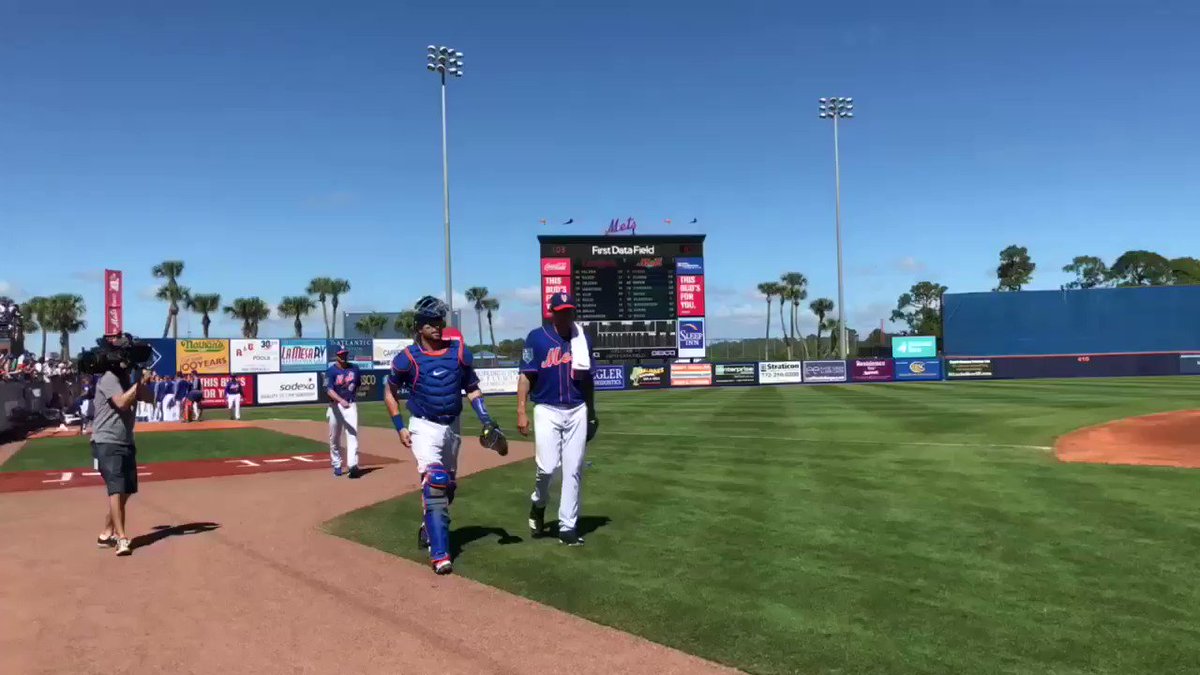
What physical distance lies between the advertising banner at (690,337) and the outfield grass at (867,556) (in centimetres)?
2897

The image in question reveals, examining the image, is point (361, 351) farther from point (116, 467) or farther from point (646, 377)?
point (116, 467)

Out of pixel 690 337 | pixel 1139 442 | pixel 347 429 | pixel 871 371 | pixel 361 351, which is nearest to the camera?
pixel 347 429

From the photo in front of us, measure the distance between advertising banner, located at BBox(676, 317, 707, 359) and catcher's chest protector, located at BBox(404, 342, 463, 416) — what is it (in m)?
35.6

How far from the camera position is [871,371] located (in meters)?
44.8

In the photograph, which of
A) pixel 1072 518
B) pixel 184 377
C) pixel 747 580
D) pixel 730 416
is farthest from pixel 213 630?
pixel 184 377

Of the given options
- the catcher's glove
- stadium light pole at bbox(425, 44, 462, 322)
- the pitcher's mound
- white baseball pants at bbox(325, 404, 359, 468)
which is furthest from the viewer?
stadium light pole at bbox(425, 44, 462, 322)

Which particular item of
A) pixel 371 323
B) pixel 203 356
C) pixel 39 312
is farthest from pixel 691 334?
pixel 39 312

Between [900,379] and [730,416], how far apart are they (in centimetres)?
2786

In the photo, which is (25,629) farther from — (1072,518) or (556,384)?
(1072,518)

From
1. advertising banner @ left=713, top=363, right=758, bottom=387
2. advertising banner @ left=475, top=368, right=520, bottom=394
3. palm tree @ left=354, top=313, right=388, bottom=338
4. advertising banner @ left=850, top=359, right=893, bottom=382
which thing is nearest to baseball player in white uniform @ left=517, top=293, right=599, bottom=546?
advertising banner @ left=475, top=368, right=520, bottom=394

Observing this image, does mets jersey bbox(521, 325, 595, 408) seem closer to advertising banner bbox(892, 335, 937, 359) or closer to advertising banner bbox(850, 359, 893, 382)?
advertising banner bbox(850, 359, 893, 382)

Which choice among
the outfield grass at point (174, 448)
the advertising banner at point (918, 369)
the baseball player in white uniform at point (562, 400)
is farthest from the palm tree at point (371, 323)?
the baseball player in white uniform at point (562, 400)

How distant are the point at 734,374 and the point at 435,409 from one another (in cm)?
3946

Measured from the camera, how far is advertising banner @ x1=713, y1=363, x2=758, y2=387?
4356 centimetres
